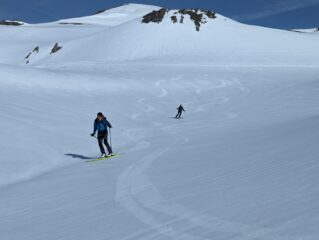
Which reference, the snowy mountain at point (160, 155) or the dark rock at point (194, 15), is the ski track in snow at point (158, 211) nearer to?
the snowy mountain at point (160, 155)

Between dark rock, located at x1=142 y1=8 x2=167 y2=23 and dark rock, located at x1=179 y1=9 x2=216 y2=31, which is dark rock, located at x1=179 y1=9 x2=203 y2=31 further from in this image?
dark rock, located at x1=142 y1=8 x2=167 y2=23

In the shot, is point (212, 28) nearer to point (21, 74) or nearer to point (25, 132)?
point (21, 74)

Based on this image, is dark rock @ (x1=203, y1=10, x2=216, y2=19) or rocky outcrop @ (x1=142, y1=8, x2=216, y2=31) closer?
rocky outcrop @ (x1=142, y1=8, x2=216, y2=31)

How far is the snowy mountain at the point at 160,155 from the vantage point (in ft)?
17.0

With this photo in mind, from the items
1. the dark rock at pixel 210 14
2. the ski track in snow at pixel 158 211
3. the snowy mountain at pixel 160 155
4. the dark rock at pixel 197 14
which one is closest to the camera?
the ski track in snow at pixel 158 211


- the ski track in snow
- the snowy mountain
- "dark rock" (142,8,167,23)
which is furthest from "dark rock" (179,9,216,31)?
the ski track in snow

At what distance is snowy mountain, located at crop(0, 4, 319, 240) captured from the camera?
5176 mm

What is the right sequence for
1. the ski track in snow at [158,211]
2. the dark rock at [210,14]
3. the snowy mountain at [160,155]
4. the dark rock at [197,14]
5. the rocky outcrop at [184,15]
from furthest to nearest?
the dark rock at [210,14], the dark rock at [197,14], the rocky outcrop at [184,15], the snowy mountain at [160,155], the ski track in snow at [158,211]

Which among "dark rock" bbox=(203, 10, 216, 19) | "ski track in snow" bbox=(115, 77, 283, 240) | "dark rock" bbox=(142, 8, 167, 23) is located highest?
"dark rock" bbox=(203, 10, 216, 19)

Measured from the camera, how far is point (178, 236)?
4637mm

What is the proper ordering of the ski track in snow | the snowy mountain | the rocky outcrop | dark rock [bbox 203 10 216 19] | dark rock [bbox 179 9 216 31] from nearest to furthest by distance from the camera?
the ski track in snow
the snowy mountain
the rocky outcrop
dark rock [bbox 179 9 216 31]
dark rock [bbox 203 10 216 19]

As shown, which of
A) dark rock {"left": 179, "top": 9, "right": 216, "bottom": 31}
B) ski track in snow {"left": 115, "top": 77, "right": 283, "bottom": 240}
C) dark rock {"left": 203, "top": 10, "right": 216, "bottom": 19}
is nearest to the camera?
ski track in snow {"left": 115, "top": 77, "right": 283, "bottom": 240}

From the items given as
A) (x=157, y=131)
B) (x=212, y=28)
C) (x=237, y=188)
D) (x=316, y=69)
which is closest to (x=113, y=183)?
(x=237, y=188)

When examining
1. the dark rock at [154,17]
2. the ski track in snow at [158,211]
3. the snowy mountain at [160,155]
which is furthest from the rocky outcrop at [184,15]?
the ski track in snow at [158,211]
